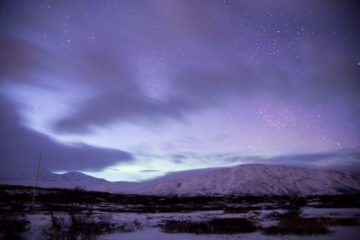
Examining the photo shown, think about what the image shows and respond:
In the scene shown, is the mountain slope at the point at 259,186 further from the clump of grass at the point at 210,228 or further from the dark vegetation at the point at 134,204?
the clump of grass at the point at 210,228

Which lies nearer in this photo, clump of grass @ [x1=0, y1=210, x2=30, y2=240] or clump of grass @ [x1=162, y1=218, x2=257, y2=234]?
clump of grass @ [x1=0, y1=210, x2=30, y2=240]

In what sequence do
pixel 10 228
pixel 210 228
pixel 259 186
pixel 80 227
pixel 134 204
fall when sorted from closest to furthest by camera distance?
pixel 10 228 → pixel 80 227 → pixel 210 228 → pixel 134 204 → pixel 259 186

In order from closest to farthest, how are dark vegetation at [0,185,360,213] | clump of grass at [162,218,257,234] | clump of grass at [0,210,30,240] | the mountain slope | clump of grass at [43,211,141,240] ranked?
1. clump of grass at [0,210,30,240]
2. clump of grass at [43,211,141,240]
3. clump of grass at [162,218,257,234]
4. dark vegetation at [0,185,360,213]
5. the mountain slope

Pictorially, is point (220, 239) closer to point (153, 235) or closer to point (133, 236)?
point (153, 235)

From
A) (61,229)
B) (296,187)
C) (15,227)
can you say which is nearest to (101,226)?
(61,229)

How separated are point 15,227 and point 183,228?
12887 millimetres

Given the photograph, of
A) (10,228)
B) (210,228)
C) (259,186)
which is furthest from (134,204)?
(259,186)

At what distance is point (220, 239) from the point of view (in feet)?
55.9

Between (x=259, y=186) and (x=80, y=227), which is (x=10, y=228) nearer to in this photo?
(x=80, y=227)

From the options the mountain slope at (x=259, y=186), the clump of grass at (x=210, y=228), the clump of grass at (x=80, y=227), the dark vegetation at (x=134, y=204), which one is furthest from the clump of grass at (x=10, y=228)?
the mountain slope at (x=259, y=186)

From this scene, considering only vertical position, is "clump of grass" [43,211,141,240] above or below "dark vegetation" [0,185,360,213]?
above

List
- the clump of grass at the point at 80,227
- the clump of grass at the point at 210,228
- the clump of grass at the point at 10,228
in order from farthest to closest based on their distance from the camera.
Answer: the clump of grass at the point at 210,228, the clump of grass at the point at 80,227, the clump of grass at the point at 10,228

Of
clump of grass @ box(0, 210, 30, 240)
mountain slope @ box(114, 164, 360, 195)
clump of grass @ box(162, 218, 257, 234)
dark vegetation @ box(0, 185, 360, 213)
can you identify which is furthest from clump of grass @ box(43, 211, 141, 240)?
mountain slope @ box(114, 164, 360, 195)

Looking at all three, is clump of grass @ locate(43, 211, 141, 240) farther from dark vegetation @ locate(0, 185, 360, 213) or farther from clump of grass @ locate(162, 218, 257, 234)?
dark vegetation @ locate(0, 185, 360, 213)
